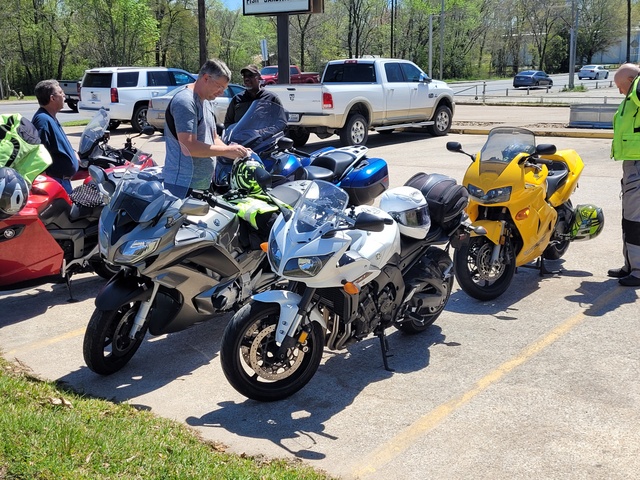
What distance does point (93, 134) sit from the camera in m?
7.38

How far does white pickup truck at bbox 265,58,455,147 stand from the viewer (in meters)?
16.3

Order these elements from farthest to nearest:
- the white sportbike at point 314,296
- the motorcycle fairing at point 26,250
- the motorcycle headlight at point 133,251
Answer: the motorcycle fairing at point 26,250 → the motorcycle headlight at point 133,251 → the white sportbike at point 314,296

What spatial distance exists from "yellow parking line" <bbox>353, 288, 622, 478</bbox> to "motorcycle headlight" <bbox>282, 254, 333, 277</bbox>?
1.05 metres

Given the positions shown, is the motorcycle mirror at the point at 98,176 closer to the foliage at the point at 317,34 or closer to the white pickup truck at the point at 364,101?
the white pickup truck at the point at 364,101

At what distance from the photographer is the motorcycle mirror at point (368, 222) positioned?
4.42 meters

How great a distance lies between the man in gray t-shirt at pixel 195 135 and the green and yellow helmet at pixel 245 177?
0.09 metres

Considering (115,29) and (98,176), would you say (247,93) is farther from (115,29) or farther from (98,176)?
(115,29)

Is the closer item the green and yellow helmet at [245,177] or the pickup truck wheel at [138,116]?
the green and yellow helmet at [245,177]

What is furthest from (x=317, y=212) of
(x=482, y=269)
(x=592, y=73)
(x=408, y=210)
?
(x=592, y=73)

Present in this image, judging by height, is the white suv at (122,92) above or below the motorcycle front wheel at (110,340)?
above

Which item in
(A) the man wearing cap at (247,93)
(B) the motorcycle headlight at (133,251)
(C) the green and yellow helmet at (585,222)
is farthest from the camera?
(A) the man wearing cap at (247,93)

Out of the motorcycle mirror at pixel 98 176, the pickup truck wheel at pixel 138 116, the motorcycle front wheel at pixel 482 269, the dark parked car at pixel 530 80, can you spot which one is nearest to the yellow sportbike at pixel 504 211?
the motorcycle front wheel at pixel 482 269

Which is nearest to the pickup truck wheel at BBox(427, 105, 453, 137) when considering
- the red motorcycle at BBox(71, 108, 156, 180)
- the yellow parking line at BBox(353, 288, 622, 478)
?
the red motorcycle at BBox(71, 108, 156, 180)

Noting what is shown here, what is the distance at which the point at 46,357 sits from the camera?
219 inches
